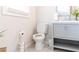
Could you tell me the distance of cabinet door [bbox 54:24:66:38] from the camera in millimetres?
Answer: 2343

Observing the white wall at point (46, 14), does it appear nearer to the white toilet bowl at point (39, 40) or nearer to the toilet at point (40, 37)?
the toilet at point (40, 37)

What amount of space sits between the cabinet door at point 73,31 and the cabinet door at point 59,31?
0.10 metres

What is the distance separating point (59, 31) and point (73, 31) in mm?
286

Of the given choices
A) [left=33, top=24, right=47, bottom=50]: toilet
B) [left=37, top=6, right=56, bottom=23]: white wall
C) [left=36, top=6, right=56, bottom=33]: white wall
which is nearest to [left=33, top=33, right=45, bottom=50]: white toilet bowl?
[left=33, top=24, right=47, bottom=50]: toilet

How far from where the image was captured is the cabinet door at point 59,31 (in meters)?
2.34

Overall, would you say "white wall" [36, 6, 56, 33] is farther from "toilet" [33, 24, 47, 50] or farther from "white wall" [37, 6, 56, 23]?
"toilet" [33, 24, 47, 50]

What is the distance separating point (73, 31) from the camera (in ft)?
7.36

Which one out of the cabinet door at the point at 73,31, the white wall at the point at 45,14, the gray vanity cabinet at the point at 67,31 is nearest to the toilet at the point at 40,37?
the white wall at the point at 45,14

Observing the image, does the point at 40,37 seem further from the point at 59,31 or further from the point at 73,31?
the point at 73,31

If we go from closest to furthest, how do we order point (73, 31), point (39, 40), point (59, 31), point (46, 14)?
point (73, 31) → point (59, 31) → point (39, 40) → point (46, 14)

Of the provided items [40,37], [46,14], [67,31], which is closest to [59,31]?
[67,31]

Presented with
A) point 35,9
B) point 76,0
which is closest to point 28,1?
point 76,0
